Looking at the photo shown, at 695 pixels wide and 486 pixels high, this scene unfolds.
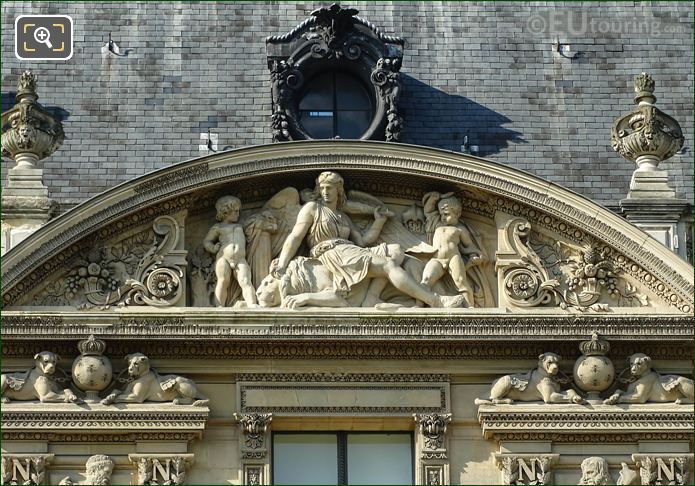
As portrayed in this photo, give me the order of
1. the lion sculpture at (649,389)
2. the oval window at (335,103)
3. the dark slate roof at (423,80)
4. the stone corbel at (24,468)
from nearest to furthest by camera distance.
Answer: the stone corbel at (24,468), the lion sculpture at (649,389), the dark slate roof at (423,80), the oval window at (335,103)

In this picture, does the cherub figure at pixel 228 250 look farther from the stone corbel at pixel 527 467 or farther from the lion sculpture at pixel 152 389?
the stone corbel at pixel 527 467

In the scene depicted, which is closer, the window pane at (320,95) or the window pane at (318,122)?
the window pane at (318,122)

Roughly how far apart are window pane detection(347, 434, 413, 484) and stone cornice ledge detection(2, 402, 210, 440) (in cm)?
189

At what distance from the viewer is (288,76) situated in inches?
1261

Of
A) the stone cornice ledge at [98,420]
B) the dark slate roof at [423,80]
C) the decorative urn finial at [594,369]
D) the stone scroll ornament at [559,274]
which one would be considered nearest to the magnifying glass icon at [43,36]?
the dark slate roof at [423,80]

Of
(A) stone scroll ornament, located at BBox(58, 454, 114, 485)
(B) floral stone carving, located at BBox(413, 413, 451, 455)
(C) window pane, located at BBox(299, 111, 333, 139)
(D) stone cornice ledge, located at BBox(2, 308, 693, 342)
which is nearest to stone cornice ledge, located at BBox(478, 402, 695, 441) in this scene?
(B) floral stone carving, located at BBox(413, 413, 451, 455)

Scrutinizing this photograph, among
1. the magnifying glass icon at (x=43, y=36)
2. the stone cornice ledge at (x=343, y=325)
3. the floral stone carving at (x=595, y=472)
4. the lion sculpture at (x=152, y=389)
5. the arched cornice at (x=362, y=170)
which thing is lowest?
the floral stone carving at (x=595, y=472)

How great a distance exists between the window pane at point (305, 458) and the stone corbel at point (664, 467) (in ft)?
11.7

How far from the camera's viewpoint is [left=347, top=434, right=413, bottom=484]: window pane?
29.9 metres

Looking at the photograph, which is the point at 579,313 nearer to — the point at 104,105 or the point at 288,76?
the point at 288,76

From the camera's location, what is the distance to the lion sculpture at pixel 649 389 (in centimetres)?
2970

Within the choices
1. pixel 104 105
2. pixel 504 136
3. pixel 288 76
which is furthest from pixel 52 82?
pixel 504 136

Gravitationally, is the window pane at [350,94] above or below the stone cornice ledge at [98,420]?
above

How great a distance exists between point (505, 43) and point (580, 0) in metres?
1.57
